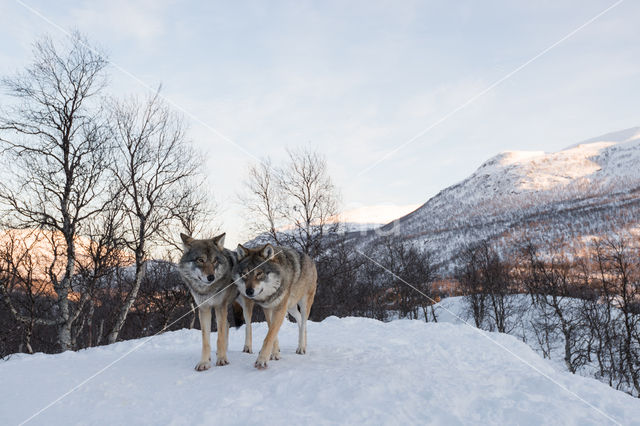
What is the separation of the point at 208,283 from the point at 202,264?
0.31 metres

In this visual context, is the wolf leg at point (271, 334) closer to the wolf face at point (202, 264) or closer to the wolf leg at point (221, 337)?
the wolf leg at point (221, 337)

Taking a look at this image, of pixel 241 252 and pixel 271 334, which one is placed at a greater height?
pixel 241 252

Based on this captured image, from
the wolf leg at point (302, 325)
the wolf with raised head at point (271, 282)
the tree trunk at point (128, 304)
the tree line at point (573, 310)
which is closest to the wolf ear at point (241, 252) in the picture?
the wolf with raised head at point (271, 282)

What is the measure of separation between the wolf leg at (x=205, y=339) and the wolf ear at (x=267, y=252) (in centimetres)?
124

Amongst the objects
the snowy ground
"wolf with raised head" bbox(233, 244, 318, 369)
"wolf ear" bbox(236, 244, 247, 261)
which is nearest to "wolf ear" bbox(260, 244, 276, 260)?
"wolf with raised head" bbox(233, 244, 318, 369)

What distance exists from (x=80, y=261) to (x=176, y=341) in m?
11.2

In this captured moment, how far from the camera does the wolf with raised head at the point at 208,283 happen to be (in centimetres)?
545

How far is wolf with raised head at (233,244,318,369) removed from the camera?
518cm

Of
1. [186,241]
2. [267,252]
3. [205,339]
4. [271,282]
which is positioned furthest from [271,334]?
[186,241]

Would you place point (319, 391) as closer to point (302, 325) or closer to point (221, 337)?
point (221, 337)

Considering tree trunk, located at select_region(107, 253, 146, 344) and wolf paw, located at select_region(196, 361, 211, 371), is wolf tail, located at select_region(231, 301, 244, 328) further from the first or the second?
tree trunk, located at select_region(107, 253, 146, 344)

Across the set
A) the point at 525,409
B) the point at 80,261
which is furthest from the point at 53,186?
the point at 525,409

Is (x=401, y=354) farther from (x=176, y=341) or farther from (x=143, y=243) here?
(x=143, y=243)

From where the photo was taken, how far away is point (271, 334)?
5293mm
